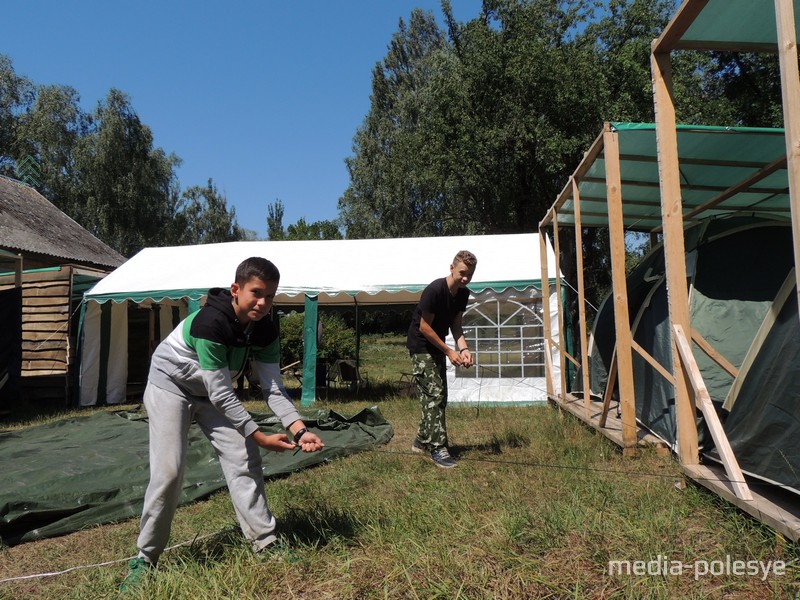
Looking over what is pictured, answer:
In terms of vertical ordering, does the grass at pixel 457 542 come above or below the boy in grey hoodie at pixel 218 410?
below

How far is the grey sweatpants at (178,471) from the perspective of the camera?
2.69 metres

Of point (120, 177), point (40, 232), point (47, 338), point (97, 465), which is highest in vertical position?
point (120, 177)

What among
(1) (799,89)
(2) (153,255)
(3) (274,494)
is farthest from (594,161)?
(2) (153,255)

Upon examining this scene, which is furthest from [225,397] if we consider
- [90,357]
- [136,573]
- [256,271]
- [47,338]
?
[47,338]

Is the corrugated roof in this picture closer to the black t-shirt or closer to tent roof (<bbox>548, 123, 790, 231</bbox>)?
the black t-shirt

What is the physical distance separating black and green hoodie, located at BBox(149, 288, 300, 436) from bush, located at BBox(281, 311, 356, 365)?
10.9 meters

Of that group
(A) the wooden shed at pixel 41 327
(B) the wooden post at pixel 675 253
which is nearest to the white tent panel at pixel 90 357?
(A) the wooden shed at pixel 41 327

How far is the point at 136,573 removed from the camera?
2.66m

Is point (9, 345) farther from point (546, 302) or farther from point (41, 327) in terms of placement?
point (546, 302)

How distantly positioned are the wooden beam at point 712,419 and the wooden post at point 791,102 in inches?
40.6

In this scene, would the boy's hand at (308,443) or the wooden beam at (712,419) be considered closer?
the boy's hand at (308,443)

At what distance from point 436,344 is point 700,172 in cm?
333

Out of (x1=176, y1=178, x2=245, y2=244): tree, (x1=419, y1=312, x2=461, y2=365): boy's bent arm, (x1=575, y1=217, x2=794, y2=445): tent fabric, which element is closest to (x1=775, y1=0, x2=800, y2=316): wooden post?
(x1=575, y1=217, x2=794, y2=445): tent fabric

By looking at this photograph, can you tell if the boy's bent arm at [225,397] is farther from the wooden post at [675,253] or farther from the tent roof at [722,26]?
the tent roof at [722,26]
